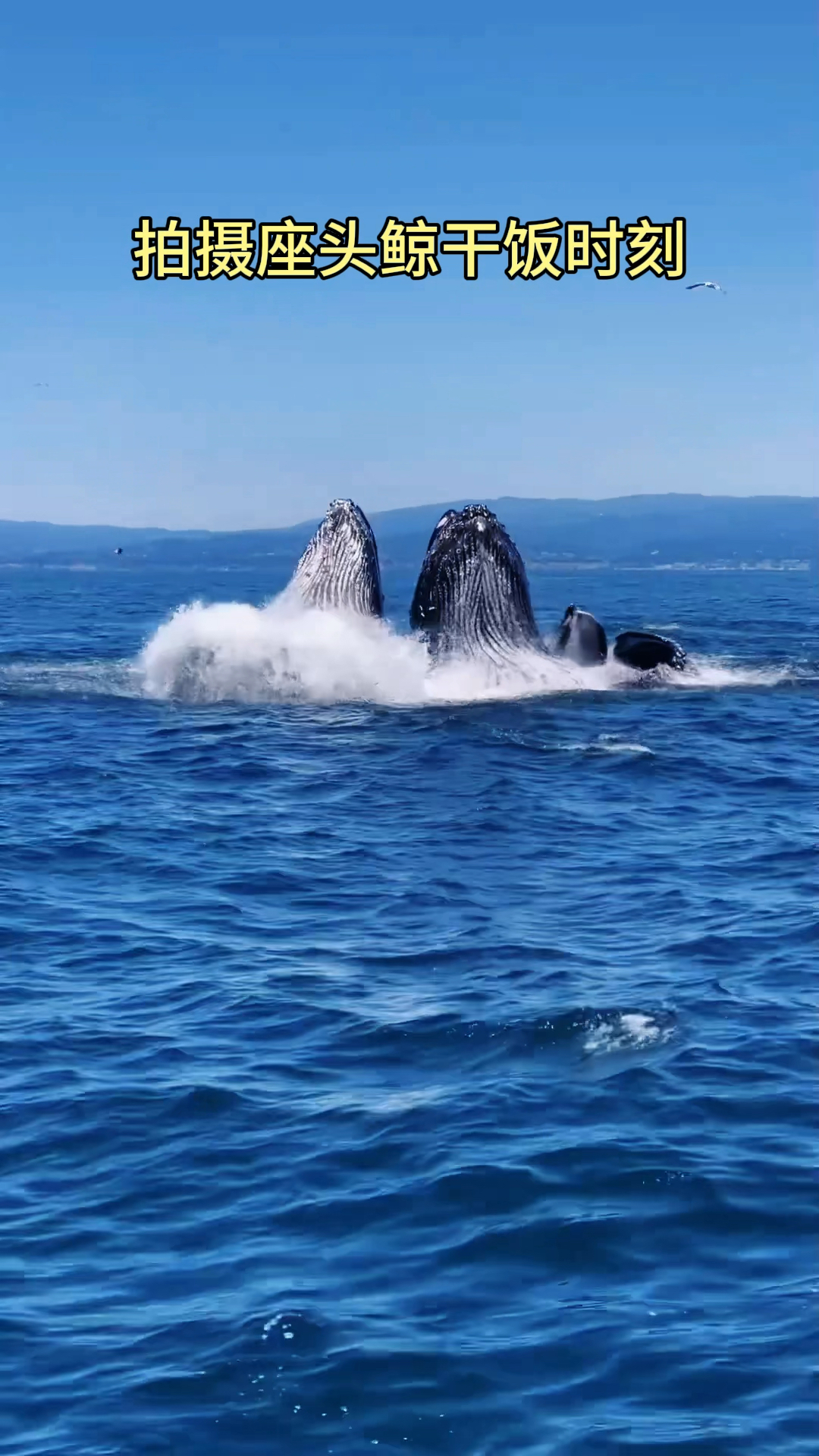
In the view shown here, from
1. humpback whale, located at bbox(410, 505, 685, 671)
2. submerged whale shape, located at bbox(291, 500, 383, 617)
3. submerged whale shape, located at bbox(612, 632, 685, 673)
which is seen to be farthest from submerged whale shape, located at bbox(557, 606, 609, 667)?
submerged whale shape, located at bbox(291, 500, 383, 617)

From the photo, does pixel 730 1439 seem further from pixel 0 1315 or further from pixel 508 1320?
pixel 0 1315

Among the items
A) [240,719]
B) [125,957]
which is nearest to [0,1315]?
[125,957]

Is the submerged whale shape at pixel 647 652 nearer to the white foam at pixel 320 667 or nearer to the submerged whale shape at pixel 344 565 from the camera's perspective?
the white foam at pixel 320 667

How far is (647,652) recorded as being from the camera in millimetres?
33688

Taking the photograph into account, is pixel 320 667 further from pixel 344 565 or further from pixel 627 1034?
pixel 627 1034

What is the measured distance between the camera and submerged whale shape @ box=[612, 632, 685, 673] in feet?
110

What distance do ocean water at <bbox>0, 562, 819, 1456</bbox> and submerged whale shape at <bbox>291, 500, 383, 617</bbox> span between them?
666 cm

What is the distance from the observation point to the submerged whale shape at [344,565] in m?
32.0

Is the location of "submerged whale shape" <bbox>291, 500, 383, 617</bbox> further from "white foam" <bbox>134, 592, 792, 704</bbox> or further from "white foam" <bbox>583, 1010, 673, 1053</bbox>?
"white foam" <bbox>583, 1010, 673, 1053</bbox>

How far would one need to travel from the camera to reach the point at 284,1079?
1258 cm

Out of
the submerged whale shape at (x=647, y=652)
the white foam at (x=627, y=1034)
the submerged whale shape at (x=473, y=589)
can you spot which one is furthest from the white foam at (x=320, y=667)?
the white foam at (x=627, y=1034)

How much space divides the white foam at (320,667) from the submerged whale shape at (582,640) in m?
0.28

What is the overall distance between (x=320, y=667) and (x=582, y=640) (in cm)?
517

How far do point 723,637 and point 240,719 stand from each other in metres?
20.9
